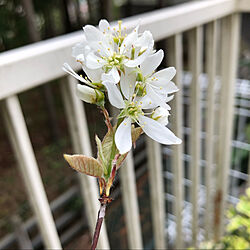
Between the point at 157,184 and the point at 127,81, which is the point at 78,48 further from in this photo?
the point at 157,184

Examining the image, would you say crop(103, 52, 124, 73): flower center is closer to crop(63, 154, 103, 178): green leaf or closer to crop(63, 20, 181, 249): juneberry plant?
crop(63, 20, 181, 249): juneberry plant

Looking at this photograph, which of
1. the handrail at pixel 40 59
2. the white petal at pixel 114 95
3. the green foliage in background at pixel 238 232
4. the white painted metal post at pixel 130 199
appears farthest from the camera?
the green foliage in background at pixel 238 232

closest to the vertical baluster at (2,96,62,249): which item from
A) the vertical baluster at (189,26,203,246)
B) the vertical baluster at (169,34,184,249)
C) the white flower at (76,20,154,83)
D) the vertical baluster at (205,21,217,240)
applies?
the white flower at (76,20,154,83)

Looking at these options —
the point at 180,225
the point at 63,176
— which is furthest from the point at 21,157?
the point at 63,176

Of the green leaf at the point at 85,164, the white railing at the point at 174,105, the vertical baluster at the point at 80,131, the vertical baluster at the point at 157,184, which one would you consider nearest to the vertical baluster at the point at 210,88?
the white railing at the point at 174,105

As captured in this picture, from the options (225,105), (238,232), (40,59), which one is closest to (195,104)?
(225,105)

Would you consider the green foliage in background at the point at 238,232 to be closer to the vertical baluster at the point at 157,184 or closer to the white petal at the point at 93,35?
the vertical baluster at the point at 157,184

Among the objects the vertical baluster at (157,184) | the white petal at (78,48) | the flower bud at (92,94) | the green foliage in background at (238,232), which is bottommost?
the green foliage in background at (238,232)
